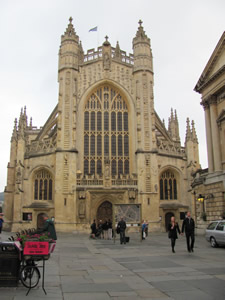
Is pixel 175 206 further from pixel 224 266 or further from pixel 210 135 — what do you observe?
pixel 224 266

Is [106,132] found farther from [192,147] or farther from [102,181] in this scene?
[192,147]

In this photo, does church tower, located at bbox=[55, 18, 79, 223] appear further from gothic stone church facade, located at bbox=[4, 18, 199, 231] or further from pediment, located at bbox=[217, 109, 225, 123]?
pediment, located at bbox=[217, 109, 225, 123]

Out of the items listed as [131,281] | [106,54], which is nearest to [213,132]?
[131,281]

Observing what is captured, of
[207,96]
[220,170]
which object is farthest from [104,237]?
[207,96]

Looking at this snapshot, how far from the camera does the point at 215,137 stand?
22828mm

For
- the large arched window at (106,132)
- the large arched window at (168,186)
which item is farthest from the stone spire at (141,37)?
the large arched window at (168,186)

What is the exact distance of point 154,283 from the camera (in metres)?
7.45

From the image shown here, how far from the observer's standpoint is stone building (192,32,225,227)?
69.8 feet

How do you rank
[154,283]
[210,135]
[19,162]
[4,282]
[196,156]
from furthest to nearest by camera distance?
1. [196,156]
2. [19,162]
3. [210,135]
4. [154,283]
5. [4,282]

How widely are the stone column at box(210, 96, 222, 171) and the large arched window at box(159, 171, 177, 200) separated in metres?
12.8

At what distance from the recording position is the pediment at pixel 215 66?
2216 centimetres

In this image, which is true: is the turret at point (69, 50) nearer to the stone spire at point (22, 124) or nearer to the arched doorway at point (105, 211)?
the stone spire at point (22, 124)

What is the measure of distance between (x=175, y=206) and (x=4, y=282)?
95.6 feet

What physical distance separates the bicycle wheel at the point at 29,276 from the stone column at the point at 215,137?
1743cm
